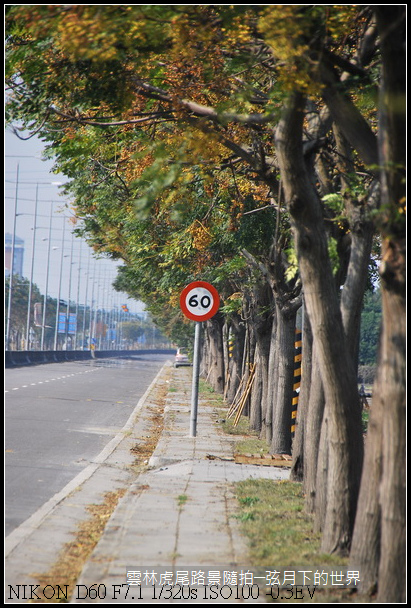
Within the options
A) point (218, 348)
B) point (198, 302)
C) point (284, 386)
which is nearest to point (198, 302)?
point (198, 302)

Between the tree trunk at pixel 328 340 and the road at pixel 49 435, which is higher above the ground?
the tree trunk at pixel 328 340

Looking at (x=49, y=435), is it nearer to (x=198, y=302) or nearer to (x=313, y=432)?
(x=198, y=302)

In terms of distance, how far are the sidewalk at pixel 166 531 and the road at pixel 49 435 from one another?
45cm

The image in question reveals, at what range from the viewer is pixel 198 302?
16.4 meters

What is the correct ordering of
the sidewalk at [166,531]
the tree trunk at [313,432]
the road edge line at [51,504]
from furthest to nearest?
the tree trunk at [313,432]
the road edge line at [51,504]
the sidewalk at [166,531]

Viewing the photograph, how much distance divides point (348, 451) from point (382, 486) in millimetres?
→ 1883

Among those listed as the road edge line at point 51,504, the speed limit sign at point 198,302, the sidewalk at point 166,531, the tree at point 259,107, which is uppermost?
the tree at point 259,107

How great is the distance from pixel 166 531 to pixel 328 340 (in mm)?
2425

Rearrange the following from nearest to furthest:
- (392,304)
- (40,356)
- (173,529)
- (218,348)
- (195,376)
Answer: (392,304), (173,529), (195,376), (218,348), (40,356)

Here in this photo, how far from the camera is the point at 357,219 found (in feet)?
28.3

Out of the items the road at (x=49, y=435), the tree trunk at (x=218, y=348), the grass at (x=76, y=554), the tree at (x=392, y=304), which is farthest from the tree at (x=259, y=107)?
the tree trunk at (x=218, y=348)

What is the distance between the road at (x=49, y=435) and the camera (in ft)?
35.5

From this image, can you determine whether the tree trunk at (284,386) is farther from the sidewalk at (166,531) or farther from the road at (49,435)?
the road at (49,435)

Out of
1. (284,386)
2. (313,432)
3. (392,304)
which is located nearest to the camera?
(392,304)
